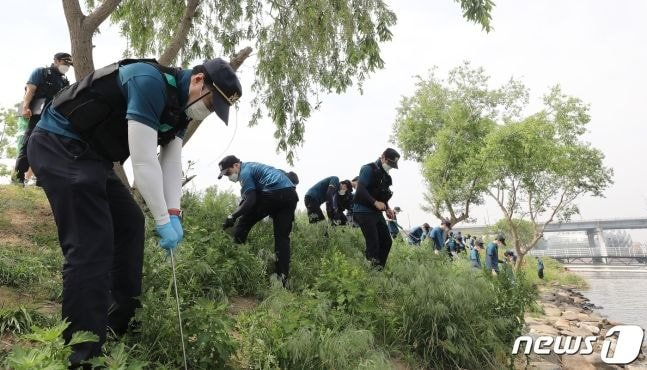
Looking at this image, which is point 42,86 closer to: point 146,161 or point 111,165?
point 111,165

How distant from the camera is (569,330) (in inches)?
408

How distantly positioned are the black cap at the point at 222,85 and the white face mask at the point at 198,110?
2.7 inches

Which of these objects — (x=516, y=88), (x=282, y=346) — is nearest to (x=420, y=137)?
(x=516, y=88)

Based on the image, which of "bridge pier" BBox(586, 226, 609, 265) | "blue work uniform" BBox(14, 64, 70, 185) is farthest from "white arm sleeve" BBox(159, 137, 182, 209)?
"bridge pier" BBox(586, 226, 609, 265)

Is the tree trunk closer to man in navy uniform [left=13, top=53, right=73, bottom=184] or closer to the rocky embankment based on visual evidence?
man in navy uniform [left=13, top=53, right=73, bottom=184]

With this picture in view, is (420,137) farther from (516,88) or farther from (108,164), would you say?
(108,164)

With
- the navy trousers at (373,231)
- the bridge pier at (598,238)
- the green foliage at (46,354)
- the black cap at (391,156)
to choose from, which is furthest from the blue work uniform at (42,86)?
the bridge pier at (598,238)

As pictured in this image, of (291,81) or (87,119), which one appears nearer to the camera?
(87,119)

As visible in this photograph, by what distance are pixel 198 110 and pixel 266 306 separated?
2049mm

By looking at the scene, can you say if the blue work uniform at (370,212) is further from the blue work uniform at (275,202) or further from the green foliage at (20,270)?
the green foliage at (20,270)

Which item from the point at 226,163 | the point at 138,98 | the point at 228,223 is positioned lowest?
the point at 228,223

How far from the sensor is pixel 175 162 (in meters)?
2.40

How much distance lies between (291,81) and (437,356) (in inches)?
198

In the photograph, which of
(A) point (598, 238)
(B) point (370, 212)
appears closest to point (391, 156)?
(B) point (370, 212)
